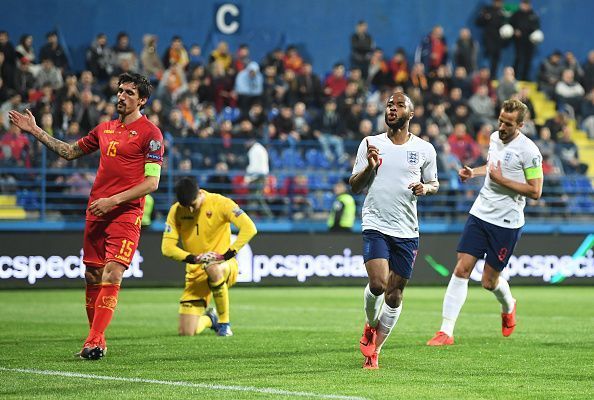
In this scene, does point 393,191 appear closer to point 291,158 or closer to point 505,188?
point 505,188

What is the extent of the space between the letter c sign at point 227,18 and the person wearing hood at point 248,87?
4031 mm

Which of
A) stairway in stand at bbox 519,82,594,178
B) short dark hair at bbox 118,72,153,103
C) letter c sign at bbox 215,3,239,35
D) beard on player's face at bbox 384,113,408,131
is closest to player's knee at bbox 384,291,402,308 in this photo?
beard on player's face at bbox 384,113,408,131

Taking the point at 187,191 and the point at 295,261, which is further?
the point at 295,261

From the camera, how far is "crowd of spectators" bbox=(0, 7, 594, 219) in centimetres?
2205

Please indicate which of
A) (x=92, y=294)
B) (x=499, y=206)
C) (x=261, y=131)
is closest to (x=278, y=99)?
(x=261, y=131)

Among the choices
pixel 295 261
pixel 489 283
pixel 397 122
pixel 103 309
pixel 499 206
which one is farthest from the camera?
pixel 295 261

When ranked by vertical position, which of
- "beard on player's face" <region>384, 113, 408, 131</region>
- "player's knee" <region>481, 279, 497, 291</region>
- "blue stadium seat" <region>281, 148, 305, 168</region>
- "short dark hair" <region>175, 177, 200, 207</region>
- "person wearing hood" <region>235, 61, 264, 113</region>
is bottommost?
"blue stadium seat" <region>281, 148, 305, 168</region>

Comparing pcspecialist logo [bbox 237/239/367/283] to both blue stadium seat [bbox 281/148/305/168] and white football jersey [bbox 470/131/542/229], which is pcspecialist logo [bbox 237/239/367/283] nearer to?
blue stadium seat [bbox 281/148/305/168]

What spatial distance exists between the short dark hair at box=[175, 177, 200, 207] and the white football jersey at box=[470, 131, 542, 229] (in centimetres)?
282

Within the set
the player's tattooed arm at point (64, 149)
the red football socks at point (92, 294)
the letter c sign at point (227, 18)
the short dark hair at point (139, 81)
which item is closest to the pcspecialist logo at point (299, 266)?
the letter c sign at point (227, 18)

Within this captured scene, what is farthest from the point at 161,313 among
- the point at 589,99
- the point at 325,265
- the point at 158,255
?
the point at 589,99

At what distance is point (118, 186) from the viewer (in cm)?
977

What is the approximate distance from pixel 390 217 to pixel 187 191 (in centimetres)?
315

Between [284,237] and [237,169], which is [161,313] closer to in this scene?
[284,237]
